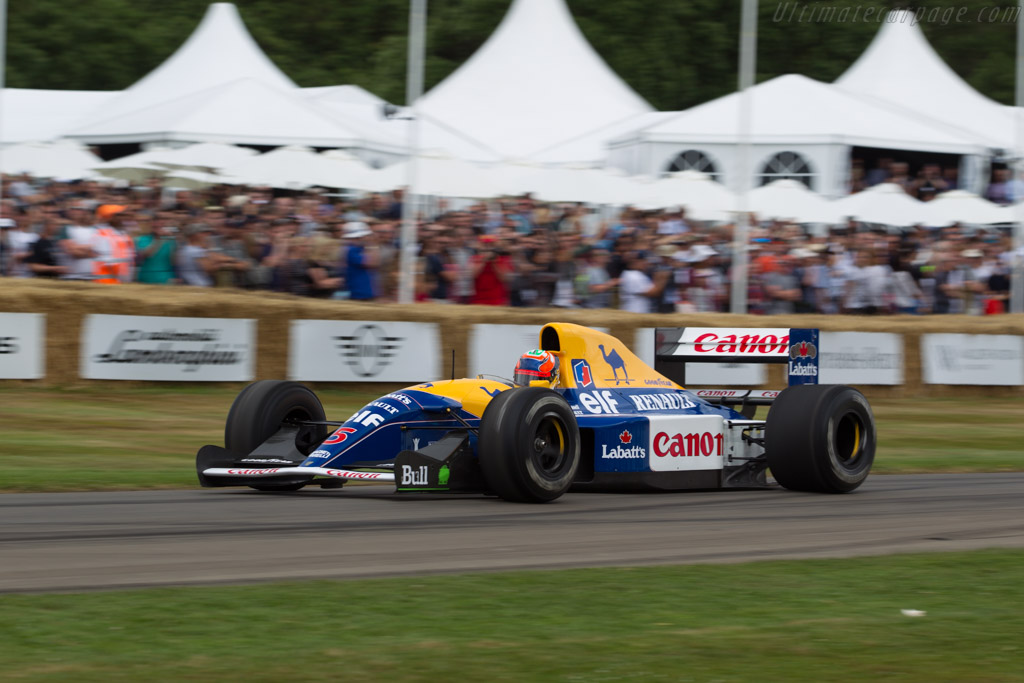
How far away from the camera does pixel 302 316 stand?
17141mm

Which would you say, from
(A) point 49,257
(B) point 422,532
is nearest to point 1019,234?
(A) point 49,257

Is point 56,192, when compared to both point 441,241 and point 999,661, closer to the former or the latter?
point 441,241

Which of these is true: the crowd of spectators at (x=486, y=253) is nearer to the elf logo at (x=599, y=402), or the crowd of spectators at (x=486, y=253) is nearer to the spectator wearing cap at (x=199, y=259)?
the spectator wearing cap at (x=199, y=259)

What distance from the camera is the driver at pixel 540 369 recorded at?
1016 centimetres

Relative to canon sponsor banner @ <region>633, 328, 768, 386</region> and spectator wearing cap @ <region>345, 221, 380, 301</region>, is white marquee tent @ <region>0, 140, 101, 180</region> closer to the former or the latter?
spectator wearing cap @ <region>345, 221, 380, 301</region>

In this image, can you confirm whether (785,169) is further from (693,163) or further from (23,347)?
(23,347)

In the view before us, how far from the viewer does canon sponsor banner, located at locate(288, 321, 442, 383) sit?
1719 centimetres

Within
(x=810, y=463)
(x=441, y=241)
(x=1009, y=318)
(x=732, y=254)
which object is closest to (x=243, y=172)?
(x=441, y=241)

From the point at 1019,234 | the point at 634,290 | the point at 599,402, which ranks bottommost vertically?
the point at 599,402

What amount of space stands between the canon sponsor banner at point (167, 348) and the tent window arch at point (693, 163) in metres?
15.9

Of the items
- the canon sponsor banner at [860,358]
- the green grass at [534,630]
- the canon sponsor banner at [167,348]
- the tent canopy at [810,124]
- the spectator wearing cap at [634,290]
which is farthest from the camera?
the tent canopy at [810,124]

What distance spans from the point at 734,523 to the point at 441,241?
10.7 m

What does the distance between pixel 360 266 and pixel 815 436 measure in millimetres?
9147

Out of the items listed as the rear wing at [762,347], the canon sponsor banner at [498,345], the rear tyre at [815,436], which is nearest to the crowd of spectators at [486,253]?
the canon sponsor banner at [498,345]
